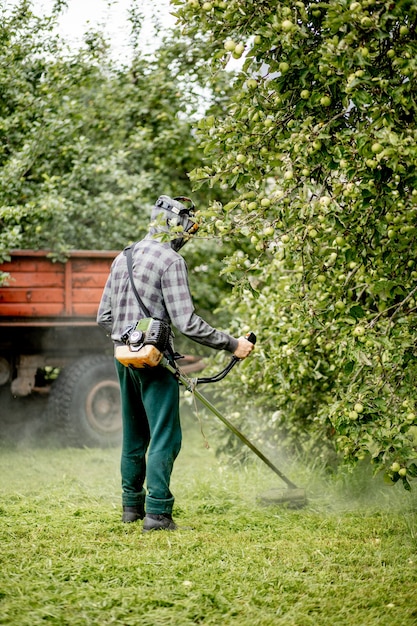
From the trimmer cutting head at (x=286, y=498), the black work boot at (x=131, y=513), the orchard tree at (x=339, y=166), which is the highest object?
the orchard tree at (x=339, y=166)

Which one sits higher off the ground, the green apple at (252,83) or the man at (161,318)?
the green apple at (252,83)

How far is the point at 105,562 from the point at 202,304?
6.01 m

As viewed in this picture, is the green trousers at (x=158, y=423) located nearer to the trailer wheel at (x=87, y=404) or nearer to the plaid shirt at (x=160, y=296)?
the plaid shirt at (x=160, y=296)

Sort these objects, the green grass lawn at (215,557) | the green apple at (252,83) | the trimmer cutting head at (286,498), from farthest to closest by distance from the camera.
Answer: the trimmer cutting head at (286,498) < the green apple at (252,83) < the green grass lawn at (215,557)

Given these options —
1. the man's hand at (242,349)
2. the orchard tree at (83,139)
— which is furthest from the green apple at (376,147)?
the orchard tree at (83,139)

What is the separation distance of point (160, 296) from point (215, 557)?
1461 mm

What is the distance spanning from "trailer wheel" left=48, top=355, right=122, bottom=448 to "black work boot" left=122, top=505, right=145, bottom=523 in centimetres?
307

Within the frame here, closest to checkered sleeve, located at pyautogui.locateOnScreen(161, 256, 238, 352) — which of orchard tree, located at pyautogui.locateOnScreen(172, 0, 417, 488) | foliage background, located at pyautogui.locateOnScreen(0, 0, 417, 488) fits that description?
foliage background, located at pyautogui.locateOnScreen(0, 0, 417, 488)

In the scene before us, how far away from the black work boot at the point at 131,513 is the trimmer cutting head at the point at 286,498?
972 mm

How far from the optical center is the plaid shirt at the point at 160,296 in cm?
460

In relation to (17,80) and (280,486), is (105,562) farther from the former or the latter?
(17,80)

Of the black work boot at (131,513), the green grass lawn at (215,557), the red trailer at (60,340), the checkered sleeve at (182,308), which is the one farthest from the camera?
the red trailer at (60,340)

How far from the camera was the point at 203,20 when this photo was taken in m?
Result: 3.92

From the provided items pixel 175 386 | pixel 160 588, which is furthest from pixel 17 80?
pixel 160 588
